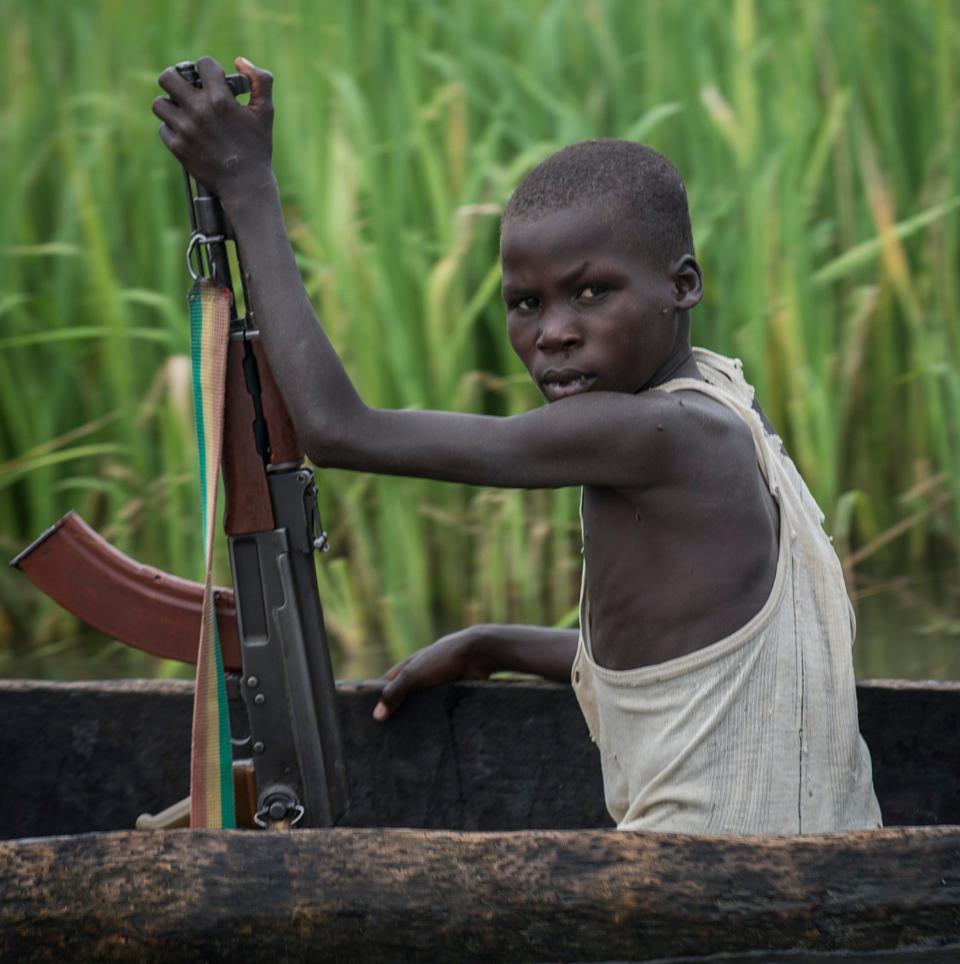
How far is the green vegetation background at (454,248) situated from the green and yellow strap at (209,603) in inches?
53.1

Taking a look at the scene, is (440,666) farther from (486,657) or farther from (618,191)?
(618,191)

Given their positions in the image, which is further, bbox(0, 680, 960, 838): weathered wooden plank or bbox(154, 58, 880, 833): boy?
bbox(0, 680, 960, 838): weathered wooden plank

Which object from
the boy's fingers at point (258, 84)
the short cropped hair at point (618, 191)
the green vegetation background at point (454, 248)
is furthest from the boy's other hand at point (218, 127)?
the green vegetation background at point (454, 248)

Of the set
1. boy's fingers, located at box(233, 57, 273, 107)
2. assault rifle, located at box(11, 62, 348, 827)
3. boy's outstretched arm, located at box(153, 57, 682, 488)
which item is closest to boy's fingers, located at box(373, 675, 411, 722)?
assault rifle, located at box(11, 62, 348, 827)

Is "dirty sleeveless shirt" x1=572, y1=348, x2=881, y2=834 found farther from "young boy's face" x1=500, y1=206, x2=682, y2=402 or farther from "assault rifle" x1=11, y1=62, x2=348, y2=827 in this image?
"assault rifle" x1=11, y1=62, x2=348, y2=827

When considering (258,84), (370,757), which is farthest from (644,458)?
(370,757)

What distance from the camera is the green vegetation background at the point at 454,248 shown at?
328 centimetres

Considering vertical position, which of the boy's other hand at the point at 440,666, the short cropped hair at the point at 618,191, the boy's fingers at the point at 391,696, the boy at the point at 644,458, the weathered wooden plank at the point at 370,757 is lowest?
the weathered wooden plank at the point at 370,757

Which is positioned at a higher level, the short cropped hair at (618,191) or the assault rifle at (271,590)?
the short cropped hair at (618,191)

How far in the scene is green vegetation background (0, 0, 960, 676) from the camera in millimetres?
3283

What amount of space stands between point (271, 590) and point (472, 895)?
48 centimetres

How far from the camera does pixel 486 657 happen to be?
86.0 inches

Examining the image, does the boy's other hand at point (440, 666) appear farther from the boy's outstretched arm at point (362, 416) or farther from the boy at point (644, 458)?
the boy's outstretched arm at point (362, 416)

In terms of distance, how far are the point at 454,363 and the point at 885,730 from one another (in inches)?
53.3
